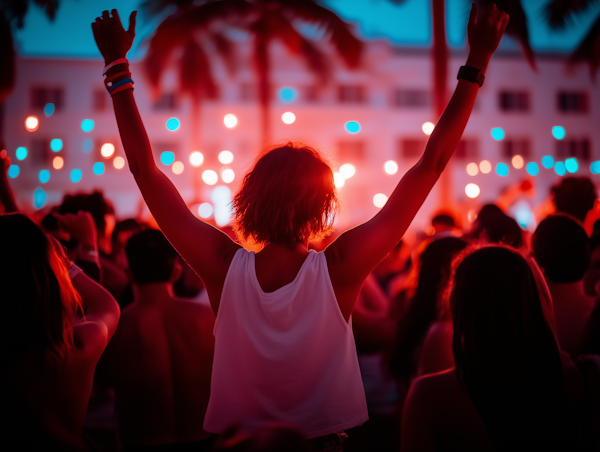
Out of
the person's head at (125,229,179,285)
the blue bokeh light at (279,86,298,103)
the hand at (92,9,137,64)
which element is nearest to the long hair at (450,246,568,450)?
the hand at (92,9,137,64)

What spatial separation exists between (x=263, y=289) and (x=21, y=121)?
32.2 meters

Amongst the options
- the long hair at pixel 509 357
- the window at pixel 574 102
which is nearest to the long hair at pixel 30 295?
the long hair at pixel 509 357

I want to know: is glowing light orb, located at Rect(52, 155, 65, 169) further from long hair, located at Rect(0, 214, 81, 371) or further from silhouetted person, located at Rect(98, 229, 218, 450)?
long hair, located at Rect(0, 214, 81, 371)

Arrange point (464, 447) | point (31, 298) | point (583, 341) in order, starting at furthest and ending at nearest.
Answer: point (583, 341), point (31, 298), point (464, 447)

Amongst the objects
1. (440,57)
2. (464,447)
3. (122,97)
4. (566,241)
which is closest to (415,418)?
(464,447)

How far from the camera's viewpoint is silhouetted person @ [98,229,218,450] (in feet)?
9.35

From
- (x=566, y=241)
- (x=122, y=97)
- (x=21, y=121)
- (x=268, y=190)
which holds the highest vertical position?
(x=21, y=121)

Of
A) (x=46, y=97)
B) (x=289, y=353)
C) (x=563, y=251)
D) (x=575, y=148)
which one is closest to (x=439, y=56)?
(x=563, y=251)

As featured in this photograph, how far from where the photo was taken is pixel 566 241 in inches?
120

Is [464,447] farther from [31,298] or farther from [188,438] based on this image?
[188,438]

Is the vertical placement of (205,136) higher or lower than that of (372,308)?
higher

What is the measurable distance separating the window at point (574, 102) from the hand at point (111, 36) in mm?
35549

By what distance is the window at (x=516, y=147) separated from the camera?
3153 centimetres

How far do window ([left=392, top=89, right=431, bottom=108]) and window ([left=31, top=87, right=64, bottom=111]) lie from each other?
1965 cm
